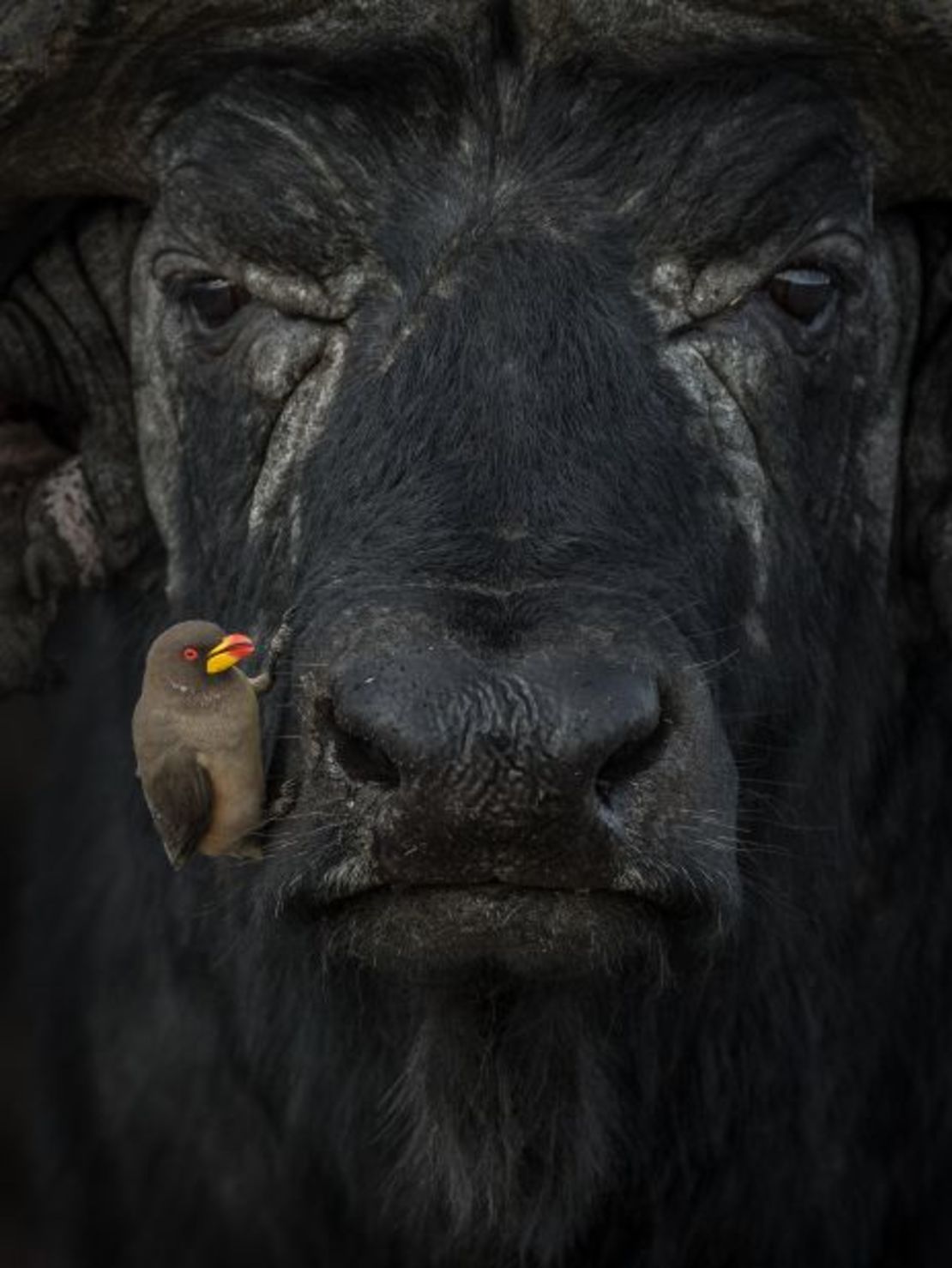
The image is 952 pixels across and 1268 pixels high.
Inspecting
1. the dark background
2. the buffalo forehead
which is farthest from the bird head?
the dark background

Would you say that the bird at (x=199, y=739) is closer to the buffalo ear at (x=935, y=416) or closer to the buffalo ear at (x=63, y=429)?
the buffalo ear at (x=63, y=429)

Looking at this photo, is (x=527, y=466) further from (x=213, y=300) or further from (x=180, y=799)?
(x=213, y=300)

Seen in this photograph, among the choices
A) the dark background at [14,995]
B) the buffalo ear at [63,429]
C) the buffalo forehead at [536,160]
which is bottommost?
the dark background at [14,995]

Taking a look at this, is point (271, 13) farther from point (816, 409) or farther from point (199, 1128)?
point (199, 1128)

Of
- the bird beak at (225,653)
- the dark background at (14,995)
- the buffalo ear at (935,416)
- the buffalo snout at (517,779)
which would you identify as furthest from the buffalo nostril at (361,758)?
the dark background at (14,995)

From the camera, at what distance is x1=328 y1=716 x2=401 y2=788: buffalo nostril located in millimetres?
4199

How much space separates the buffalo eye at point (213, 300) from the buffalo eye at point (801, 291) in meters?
0.91

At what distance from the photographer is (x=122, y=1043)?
638cm

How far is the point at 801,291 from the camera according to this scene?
494 cm

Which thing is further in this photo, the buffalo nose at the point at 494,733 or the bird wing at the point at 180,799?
the bird wing at the point at 180,799

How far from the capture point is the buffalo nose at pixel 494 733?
4.08m

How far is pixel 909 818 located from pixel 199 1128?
5.41 ft

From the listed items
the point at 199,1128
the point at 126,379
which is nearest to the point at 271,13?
the point at 126,379

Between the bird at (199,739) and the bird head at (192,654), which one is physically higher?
the bird head at (192,654)
